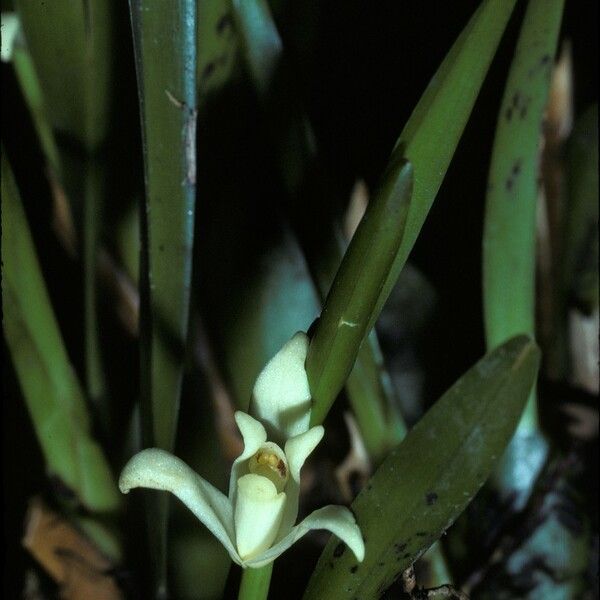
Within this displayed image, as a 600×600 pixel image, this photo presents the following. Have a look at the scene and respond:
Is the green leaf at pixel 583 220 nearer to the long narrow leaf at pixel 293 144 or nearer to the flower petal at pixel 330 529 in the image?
the long narrow leaf at pixel 293 144

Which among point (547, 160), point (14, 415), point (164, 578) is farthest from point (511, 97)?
point (14, 415)

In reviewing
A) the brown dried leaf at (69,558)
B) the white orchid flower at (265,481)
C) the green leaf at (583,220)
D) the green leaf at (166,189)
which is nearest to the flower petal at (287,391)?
the white orchid flower at (265,481)

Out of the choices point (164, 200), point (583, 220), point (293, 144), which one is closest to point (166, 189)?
point (164, 200)

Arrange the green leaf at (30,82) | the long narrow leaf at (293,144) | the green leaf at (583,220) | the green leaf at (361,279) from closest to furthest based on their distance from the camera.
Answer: the green leaf at (361,279)
the long narrow leaf at (293,144)
the green leaf at (30,82)
the green leaf at (583,220)

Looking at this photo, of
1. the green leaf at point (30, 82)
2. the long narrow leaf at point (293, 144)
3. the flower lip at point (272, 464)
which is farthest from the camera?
the green leaf at point (30, 82)

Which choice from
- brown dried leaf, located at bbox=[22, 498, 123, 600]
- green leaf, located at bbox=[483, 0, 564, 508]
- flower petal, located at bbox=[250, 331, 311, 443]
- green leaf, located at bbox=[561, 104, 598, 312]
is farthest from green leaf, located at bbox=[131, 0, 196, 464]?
green leaf, located at bbox=[561, 104, 598, 312]

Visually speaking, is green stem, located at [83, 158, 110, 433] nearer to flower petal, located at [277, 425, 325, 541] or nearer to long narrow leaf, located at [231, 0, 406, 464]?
long narrow leaf, located at [231, 0, 406, 464]
